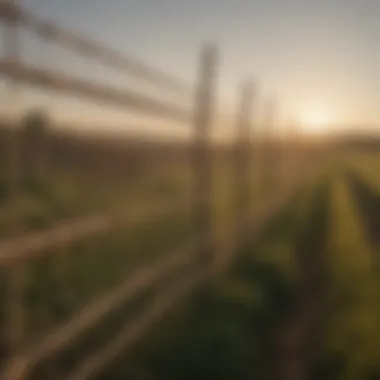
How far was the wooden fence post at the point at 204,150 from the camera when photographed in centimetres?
291

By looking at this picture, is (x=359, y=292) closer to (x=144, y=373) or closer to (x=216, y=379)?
(x=216, y=379)

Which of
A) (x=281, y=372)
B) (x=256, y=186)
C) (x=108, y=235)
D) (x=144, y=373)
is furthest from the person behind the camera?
(x=256, y=186)

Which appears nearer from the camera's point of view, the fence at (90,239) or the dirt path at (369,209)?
the fence at (90,239)

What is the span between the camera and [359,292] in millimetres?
2578

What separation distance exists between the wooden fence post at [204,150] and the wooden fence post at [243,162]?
1.63 ft

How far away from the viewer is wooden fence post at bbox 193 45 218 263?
Result: 9.55ft

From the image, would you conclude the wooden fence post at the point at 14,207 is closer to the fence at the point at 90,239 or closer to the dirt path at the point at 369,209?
the fence at the point at 90,239

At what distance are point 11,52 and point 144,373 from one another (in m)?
1.01

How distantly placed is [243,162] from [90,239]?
2.19 metres

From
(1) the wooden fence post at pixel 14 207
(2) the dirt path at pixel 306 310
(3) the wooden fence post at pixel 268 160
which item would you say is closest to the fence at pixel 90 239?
(1) the wooden fence post at pixel 14 207

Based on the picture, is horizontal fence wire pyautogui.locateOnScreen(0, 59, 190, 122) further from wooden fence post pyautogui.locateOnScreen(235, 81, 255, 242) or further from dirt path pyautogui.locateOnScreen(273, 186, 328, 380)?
wooden fence post pyautogui.locateOnScreen(235, 81, 255, 242)

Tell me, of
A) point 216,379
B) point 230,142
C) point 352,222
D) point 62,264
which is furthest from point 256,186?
point 62,264

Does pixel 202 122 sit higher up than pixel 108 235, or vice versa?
pixel 202 122

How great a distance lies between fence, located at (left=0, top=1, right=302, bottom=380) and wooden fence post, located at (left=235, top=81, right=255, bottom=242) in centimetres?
44
